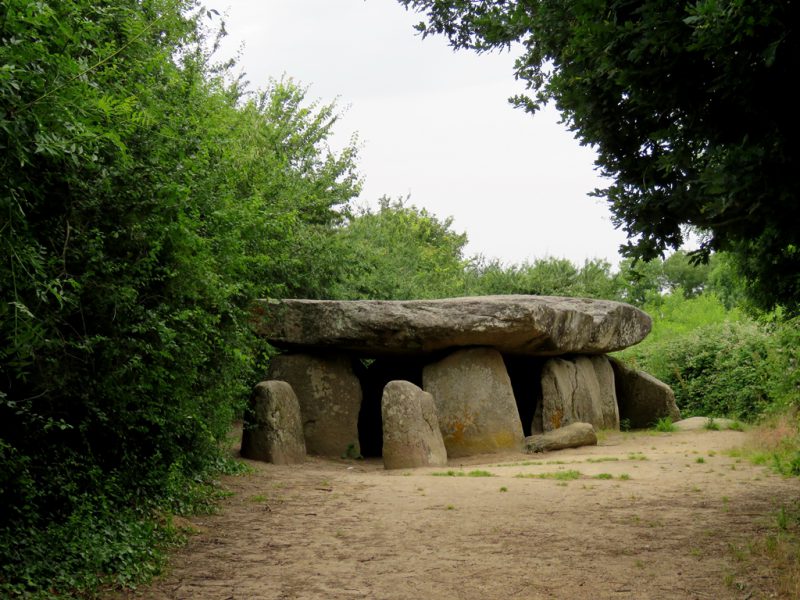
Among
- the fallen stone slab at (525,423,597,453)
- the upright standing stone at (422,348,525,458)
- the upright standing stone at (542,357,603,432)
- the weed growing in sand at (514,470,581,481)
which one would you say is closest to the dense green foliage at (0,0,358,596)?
the weed growing in sand at (514,470,581,481)

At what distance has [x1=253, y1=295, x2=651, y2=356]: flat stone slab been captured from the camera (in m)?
14.2

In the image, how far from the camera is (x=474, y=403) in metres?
14.5

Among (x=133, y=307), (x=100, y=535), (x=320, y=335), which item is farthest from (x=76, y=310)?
(x=320, y=335)

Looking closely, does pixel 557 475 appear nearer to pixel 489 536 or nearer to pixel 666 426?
pixel 489 536

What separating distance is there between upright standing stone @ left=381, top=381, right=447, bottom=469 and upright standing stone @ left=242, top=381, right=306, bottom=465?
1.37 meters

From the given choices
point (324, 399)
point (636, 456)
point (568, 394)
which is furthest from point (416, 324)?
point (636, 456)

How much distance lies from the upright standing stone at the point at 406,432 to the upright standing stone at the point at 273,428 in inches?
54.0

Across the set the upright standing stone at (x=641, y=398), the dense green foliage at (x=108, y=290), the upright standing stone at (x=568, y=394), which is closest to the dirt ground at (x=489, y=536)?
the dense green foliage at (x=108, y=290)

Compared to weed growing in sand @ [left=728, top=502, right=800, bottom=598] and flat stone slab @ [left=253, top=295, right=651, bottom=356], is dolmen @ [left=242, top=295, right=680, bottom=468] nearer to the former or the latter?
flat stone slab @ [left=253, top=295, right=651, bottom=356]

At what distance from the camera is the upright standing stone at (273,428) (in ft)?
40.4

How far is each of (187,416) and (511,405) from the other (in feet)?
27.3

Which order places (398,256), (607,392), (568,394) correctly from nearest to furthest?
1. (568,394)
2. (607,392)
3. (398,256)

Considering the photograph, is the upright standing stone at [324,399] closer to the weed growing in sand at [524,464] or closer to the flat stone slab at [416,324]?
the flat stone slab at [416,324]

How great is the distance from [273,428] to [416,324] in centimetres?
315
